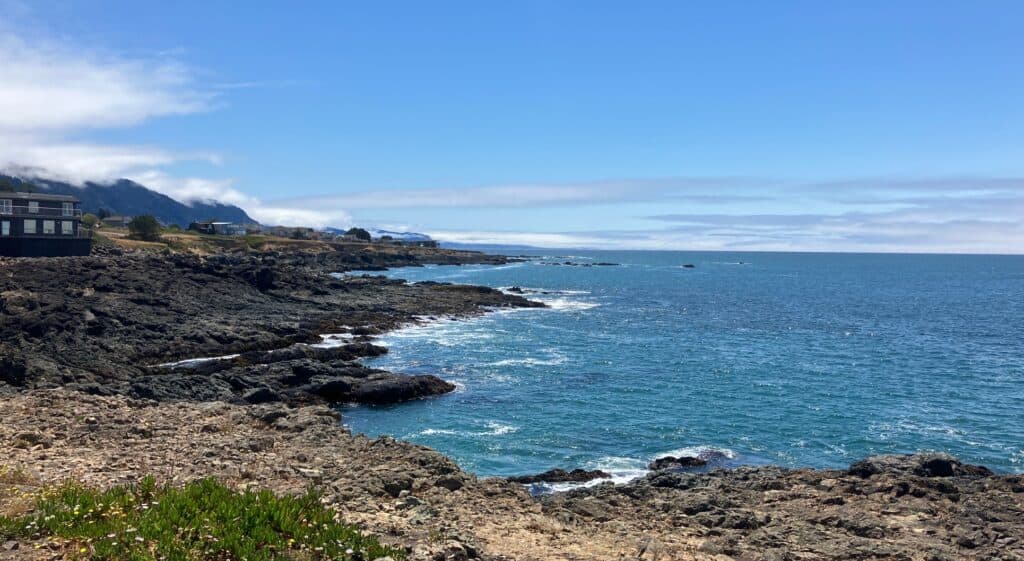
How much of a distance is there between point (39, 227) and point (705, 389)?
8008cm

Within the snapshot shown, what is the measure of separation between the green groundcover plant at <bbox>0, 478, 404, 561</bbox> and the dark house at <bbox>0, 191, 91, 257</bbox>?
3159 inches

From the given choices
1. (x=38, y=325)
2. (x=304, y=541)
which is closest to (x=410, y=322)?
(x=38, y=325)

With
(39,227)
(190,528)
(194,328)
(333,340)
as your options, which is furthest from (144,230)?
(190,528)

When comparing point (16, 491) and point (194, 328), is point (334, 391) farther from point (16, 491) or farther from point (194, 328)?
point (16, 491)

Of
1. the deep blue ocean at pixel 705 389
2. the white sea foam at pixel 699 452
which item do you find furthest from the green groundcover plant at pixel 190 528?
the white sea foam at pixel 699 452

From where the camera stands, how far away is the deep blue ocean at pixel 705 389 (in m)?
30.3

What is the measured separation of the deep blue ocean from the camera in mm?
30344

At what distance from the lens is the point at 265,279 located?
77.2 m

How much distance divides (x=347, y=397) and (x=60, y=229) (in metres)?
69.3

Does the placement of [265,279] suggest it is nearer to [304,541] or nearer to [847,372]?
[847,372]

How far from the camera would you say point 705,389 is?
4225 cm

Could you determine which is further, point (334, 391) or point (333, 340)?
point (333, 340)

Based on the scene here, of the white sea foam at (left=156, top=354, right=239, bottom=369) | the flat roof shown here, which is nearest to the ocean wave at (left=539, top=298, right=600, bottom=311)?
the white sea foam at (left=156, top=354, right=239, bottom=369)

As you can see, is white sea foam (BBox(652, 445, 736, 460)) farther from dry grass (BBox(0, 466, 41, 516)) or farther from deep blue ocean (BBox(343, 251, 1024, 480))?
dry grass (BBox(0, 466, 41, 516))
